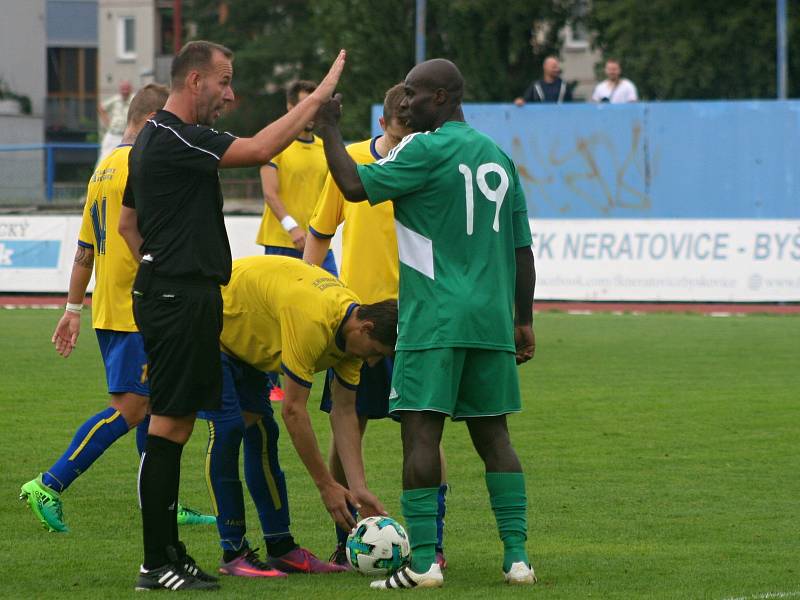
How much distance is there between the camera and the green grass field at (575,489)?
650 centimetres

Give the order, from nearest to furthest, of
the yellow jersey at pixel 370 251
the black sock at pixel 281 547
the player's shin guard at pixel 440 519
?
the player's shin guard at pixel 440 519, the black sock at pixel 281 547, the yellow jersey at pixel 370 251

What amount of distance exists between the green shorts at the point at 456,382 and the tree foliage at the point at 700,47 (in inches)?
1305

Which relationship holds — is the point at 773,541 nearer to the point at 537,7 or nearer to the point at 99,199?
the point at 99,199

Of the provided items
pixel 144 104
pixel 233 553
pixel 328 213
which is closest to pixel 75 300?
pixel 144 104

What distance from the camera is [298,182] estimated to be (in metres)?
12.0

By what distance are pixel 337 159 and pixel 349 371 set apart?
1.02m

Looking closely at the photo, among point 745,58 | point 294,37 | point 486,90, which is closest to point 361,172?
point 745,58

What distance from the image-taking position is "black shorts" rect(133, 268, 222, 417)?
20.3 feet

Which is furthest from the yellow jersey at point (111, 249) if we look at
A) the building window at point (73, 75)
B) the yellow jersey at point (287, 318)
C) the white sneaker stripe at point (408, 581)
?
the building window at point (73, 75)

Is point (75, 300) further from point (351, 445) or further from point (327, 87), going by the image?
point (327, 87)

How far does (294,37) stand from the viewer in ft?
191

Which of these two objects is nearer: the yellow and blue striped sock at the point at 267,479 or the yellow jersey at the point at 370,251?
the yellow and blue striped sock at the point at 267,479

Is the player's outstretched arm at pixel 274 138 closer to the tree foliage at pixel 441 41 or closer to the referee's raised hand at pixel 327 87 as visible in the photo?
the referee's raised hand at pixel 327 87

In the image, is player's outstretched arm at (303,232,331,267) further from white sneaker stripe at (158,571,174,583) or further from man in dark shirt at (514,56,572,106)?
man in dark shirt at (514,56,572,106)
